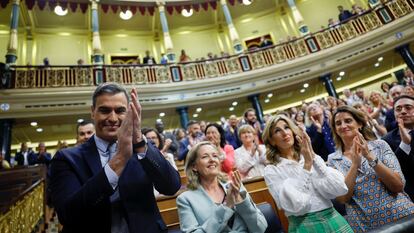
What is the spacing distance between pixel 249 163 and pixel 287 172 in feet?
4.02

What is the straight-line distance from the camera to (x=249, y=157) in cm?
283

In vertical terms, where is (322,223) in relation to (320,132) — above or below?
below


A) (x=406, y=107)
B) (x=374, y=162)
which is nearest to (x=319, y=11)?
(x=406, y=107)

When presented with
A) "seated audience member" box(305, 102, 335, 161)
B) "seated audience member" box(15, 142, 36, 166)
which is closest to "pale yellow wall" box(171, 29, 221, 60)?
"seated audience member" box(15, 142, 36, 166)

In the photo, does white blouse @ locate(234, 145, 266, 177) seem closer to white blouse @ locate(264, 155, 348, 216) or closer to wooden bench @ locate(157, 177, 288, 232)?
wooden bench @ locate(157, 177, 288, 232)

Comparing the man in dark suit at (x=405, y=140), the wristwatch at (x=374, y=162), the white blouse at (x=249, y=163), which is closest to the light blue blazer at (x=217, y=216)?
the wristwatch at (x=374, y=162)

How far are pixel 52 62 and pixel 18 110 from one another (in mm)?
3865

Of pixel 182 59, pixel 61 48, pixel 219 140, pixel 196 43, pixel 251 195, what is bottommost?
pixel 251 195

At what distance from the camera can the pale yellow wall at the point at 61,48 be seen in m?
10.3

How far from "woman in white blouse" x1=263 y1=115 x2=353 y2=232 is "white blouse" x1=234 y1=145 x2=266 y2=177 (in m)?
1.12

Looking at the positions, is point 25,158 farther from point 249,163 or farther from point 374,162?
point 374,162

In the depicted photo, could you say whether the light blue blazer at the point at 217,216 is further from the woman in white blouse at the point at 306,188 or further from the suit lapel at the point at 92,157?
the suit lapel at the point at 92,157

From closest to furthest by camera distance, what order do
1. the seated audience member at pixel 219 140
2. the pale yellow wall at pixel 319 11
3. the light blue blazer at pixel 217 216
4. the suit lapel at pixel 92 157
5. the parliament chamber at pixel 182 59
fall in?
1. the suit lapel at pixel 92 157
2. the light blue blazer at pixel 217 216
3. the seated audience member at pixel 219 140
4. the parliament chamber at pixel 182 59
5. the pale yellow wall at pixel 319 11

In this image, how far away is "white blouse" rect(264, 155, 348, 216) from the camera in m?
1.40
